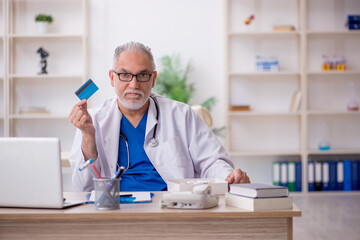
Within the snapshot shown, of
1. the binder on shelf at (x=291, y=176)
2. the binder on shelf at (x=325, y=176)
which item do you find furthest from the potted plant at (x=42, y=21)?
the binder on shelf at (x=325, y=176)

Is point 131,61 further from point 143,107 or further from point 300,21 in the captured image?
point 300,21

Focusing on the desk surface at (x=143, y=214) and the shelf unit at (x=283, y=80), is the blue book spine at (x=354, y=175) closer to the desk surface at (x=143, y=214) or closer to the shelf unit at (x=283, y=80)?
the shelf unit at (x=283, y=80)

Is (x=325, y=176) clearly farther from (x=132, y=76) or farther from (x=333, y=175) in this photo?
(x=132, y=76)

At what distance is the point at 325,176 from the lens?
552 cm

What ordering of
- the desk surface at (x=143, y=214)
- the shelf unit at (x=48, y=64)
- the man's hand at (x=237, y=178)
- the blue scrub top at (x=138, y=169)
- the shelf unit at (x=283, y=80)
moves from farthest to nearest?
the shelf unit at (x=283, y=80) → the shelf unit at (x=48, y=64) → the blue scrub top at (x=138, y=169) → the man's hand at (x=237, y=178) → the desk surface at (x=143, y=214)

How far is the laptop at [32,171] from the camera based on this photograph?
149 centimetres

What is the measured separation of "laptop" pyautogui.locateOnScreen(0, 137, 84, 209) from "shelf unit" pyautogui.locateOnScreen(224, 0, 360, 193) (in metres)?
4.31

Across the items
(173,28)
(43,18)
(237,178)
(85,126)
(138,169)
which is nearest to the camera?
(237,178)

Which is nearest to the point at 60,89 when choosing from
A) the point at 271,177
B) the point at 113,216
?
the point at 271,177

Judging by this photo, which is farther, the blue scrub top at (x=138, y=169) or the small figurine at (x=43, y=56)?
the small figurine at (x=43, y=56)

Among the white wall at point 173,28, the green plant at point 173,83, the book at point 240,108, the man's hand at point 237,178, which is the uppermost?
the white wall at point 173,28

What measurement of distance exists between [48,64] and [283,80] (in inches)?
110

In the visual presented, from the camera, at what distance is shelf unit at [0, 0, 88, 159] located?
221 inches

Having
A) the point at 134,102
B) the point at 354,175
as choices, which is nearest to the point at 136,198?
the point at 134,102
